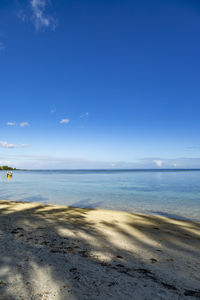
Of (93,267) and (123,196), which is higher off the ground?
(93,267)

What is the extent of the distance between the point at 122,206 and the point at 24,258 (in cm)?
977

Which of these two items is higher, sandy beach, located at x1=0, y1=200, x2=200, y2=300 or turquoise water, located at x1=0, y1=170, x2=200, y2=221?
sandy beach, located at x1=0, y1=200, x2=200, y2=300

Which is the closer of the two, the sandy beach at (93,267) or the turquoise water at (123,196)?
the sandy beach at (93,267)

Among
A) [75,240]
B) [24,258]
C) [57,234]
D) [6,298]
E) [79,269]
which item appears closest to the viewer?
[6,298]

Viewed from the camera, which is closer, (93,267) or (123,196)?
(93,267)

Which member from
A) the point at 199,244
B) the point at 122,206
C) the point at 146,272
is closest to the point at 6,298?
the point at 146,272

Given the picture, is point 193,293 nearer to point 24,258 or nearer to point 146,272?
point 146,272

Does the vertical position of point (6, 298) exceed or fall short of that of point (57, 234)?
it exceeds it

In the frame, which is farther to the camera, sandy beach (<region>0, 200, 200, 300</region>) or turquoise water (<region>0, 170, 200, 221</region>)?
turquoise water (<region>0, 170, 200, 221</region>)

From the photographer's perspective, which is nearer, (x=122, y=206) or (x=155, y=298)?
(x=155, y=298)

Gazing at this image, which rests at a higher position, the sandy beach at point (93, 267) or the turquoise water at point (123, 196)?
the sandy beach at point (93, 267)

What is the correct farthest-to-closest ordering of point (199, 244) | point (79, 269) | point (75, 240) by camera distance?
point (199, 244), point (75, 240), point (79, 269)

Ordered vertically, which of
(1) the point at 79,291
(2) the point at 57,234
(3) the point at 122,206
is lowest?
(3) the point at 122,206

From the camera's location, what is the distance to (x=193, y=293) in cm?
235
